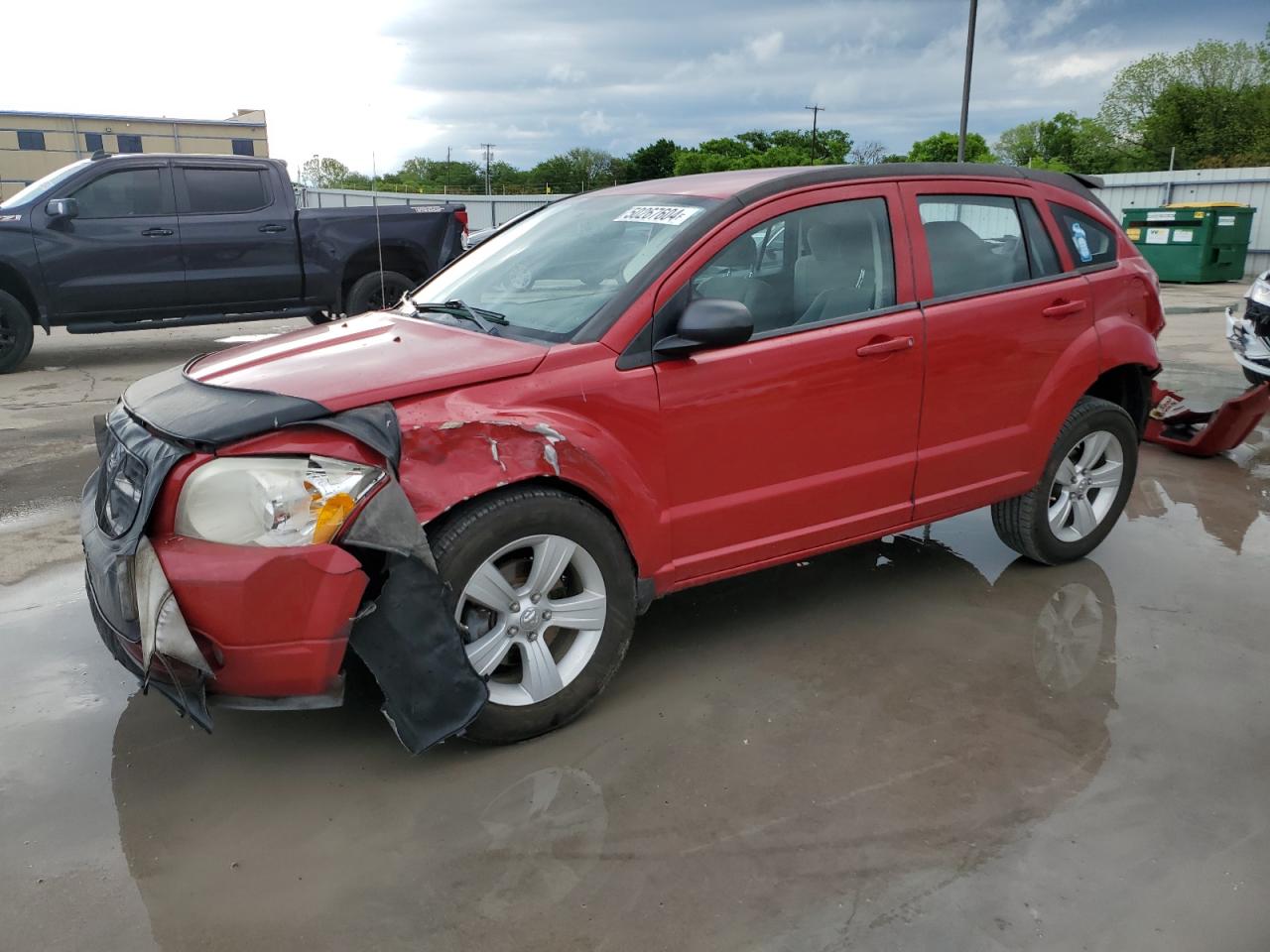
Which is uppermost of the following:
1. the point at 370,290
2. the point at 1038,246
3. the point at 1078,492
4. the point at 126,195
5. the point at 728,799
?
the point at 126,195

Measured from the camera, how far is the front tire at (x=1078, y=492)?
453 cm

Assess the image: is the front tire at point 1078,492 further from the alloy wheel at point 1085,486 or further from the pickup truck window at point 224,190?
the pickup truck window at point 224,190

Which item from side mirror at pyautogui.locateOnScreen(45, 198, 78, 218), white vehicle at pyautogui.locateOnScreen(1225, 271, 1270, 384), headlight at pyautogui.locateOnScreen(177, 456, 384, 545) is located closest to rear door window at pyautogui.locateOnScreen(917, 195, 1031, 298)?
headlight at pyautogui.locateOnScreen(177, 456, 384, 545)

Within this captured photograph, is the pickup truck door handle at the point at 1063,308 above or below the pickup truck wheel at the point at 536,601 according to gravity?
above

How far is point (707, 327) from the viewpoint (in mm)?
3260

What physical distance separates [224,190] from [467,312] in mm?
8276

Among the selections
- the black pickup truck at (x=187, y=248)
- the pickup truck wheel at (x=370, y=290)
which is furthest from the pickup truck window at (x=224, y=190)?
the pickup truck wheel at (x=370, y=290)

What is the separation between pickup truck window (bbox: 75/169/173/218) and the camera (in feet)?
33.4

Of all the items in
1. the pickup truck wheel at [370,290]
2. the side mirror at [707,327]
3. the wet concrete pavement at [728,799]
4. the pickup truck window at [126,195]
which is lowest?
the wet concrete pavement at [728,799]

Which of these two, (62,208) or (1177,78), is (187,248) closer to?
(62,208)

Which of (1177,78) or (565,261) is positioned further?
(1177,78)

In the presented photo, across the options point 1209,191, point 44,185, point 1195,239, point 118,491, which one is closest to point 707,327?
point 118,491

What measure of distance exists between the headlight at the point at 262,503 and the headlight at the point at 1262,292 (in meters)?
7.75

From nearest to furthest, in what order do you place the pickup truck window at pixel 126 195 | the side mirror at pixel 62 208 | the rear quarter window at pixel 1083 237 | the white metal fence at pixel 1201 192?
the rear quarter window at pixel 1083 237 → the side mirror at pixel 62 208 → the pickup truck window at pixel 126 195 → the white metal fence at pixel 1201 192
